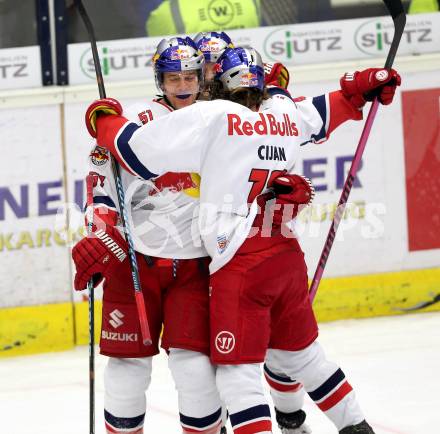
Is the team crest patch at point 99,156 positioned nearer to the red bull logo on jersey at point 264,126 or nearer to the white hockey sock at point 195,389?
the red bull logo on jersey at point 264,126

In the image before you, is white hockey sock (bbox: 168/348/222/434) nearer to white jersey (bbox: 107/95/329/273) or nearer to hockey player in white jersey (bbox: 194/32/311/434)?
white jersey (bbox: 107/95/329/273)

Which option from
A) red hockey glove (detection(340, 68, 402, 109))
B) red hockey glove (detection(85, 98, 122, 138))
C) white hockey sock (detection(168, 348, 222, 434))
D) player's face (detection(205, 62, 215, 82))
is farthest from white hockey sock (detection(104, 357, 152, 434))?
red hockey glove (detection(340, 68, 402, 109))


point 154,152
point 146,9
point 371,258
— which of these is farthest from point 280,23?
point 154,152

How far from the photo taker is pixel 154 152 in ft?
10.2

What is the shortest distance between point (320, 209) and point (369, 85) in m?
2.04

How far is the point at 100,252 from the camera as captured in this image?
3295 mm

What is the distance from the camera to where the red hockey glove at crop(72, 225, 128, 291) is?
3295mm

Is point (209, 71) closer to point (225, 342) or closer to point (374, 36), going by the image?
point (225, 342)

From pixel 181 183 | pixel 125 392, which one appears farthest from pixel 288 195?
pixel 125 392

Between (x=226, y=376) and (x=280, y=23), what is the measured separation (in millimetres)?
2677

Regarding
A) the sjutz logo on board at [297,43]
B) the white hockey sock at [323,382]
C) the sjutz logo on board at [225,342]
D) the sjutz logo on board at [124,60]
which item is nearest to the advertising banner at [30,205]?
the sjutz logo on board at [124,60]

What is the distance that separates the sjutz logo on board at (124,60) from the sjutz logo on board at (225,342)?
2435mm

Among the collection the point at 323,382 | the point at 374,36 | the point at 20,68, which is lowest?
the point at 323,382

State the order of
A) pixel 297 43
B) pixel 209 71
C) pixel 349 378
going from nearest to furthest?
pixel 209 71, pixel 349 378, pixel 297 43
